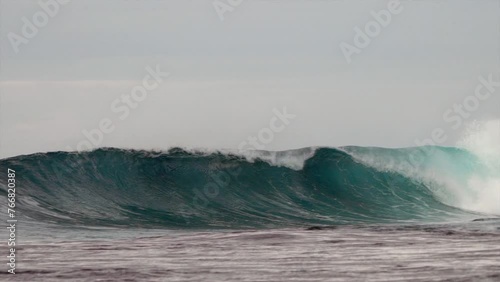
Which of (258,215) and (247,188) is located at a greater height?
(247,188)

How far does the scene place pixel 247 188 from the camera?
35.2 meters

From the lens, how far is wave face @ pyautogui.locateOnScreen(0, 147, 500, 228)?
98.8 feet

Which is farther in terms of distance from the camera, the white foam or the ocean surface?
the white foam

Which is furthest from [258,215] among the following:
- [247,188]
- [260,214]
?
[247,188]

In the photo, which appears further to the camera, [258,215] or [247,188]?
[247,188]

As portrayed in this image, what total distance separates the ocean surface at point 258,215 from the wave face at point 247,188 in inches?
3.0

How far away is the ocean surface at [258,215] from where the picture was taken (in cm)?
1458

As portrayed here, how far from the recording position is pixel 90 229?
25.6 metres

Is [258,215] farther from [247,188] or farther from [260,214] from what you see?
[247,188]

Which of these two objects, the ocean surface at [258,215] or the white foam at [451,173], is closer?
the ocean surface at [258,215]

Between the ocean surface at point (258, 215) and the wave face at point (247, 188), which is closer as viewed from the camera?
the ocean surface at point (258, 215)

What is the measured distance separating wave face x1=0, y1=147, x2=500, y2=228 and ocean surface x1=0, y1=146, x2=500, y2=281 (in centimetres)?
8

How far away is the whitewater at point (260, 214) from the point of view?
14.6 meters

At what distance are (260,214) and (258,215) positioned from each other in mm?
200
